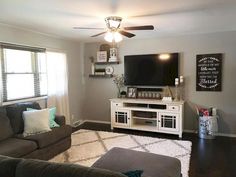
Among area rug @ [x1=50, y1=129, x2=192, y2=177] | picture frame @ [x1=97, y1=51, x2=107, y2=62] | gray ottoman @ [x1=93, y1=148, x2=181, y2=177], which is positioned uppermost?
picture frame @ [x1=97, y1=51, x2=107, y2=62]

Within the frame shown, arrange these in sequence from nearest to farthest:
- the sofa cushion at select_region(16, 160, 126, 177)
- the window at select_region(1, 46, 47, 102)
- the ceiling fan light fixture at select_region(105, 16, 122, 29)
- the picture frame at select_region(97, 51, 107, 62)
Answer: the sofa cushion at select_region(16, 160, 126, 177), the ceiling fan light fixture at select_region(105, 16, 122, 29), the window at select_region(1, 46, 47, 102), the picture frame at select_region(97, 51, 107, 62)

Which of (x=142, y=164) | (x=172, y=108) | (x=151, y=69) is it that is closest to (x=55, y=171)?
(x=142, y=164)

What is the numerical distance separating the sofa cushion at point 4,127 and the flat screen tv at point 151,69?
9.67 feet

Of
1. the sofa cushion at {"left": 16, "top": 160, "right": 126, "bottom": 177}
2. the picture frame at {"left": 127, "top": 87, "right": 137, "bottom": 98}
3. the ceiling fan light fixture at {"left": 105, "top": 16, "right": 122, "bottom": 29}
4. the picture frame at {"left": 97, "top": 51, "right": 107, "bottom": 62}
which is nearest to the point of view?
the sofa cushion at {"left": 16, "top": 160, "right": 126, "bottom": 177}

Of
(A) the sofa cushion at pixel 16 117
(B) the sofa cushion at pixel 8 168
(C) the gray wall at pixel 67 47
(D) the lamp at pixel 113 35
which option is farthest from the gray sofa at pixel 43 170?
(C) the gray wall at pixel 67 47

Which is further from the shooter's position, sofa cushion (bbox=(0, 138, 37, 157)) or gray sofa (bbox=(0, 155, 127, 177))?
sofa cushion (bbox=(0, 138, 37, 157))

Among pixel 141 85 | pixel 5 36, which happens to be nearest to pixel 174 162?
pixel 141 85

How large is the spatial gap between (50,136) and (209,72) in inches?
140

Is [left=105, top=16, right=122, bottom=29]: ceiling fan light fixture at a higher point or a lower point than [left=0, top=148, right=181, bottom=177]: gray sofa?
higher

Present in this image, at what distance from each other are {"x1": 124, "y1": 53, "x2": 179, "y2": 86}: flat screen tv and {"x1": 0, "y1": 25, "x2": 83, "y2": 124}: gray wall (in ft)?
4.61

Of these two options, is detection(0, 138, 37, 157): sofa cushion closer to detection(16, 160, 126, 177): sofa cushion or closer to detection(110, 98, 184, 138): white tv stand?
detection(16, 160, 126, 177): sofa cushion

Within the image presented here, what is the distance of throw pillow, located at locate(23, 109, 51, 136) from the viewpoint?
3348 mm

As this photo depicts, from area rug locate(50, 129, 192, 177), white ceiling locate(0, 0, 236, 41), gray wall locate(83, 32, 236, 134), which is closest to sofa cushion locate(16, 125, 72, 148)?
area rug locate(50, 129, 192, 177)

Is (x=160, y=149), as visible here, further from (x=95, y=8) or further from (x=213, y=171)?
(x=95, y=8)
